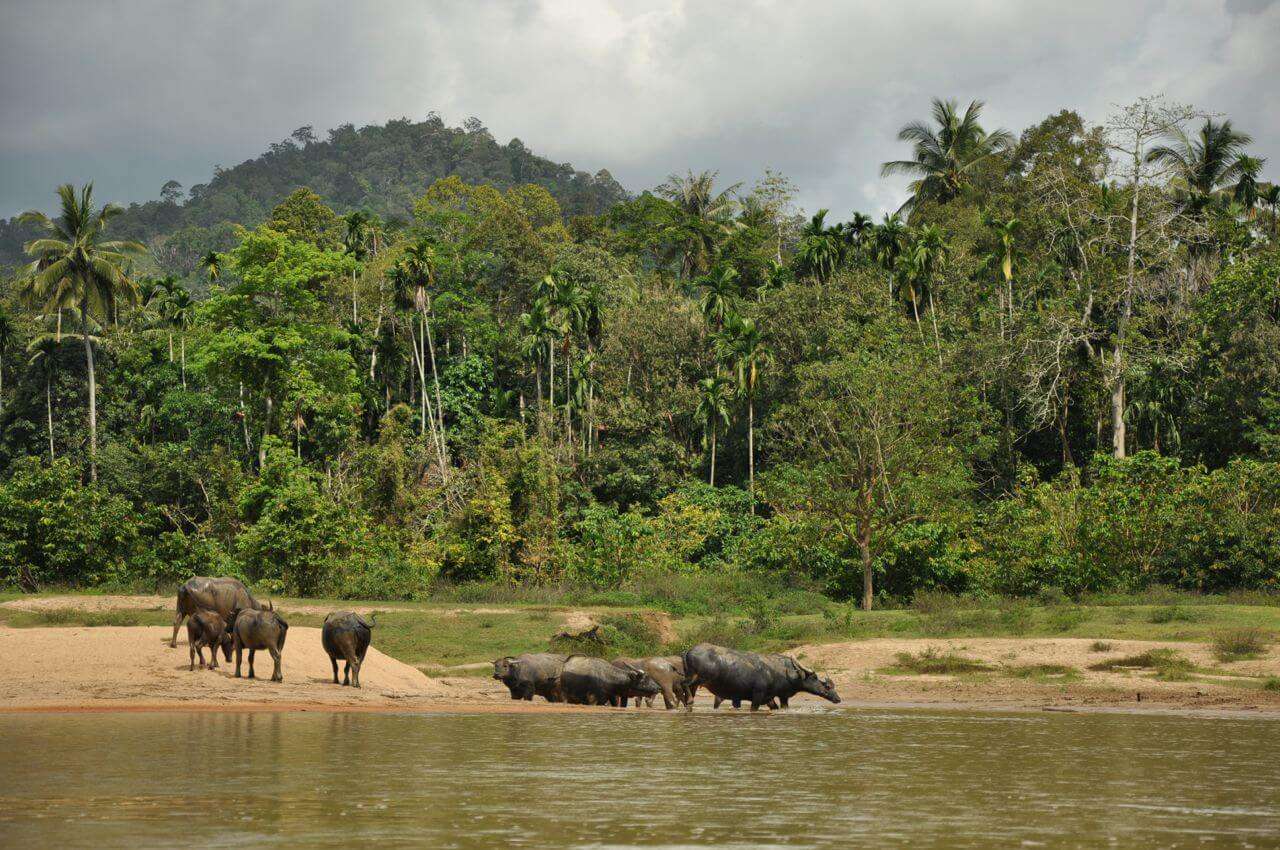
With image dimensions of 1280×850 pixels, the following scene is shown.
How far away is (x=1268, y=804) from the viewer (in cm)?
1150

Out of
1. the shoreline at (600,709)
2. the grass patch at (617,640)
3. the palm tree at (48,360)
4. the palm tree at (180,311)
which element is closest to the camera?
the shoreline at (600,709)

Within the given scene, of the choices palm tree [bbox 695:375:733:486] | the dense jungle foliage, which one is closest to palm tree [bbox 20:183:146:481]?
the dense jungle foliage

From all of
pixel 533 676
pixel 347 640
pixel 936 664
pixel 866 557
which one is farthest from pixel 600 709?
pixel 866 557

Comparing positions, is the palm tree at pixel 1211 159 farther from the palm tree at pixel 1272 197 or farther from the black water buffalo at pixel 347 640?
the black water buffalo at pixel 347 640

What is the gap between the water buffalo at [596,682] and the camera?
2311 cm

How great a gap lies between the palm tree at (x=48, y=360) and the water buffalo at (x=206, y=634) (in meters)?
51.2

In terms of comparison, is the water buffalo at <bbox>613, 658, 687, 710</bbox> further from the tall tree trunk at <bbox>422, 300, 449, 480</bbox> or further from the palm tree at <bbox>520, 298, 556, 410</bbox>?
the palm tree at <bbox>520, 298, 556, 410</bbox>

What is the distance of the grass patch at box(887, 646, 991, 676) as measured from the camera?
87.9 feet

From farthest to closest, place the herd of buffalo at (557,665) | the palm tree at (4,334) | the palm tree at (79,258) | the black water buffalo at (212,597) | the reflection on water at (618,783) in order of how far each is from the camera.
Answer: the palm tree at (4,334) < the palm tree at (79,258) < the black water buffalo at (212,597) < the herd of buffalo at (557,665) < the reflection on water at (618,783)

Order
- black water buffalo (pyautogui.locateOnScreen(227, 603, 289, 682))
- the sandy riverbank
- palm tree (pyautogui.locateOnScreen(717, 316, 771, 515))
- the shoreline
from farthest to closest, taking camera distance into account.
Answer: palm tree (pyautogui.locateOnScreen(717, 316, 771, 515)) < black water buffalo (pyautogui.locateOnScreen(227, 603, 289, 682)) < the sandy riverbank < the shoreline

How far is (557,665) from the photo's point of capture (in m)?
23.3

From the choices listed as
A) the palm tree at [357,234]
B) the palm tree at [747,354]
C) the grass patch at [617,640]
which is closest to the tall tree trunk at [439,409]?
the palm tree at [357,234]

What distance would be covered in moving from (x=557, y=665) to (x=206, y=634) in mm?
6623

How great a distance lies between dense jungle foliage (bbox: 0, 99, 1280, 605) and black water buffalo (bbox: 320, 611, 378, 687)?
55.0ft
